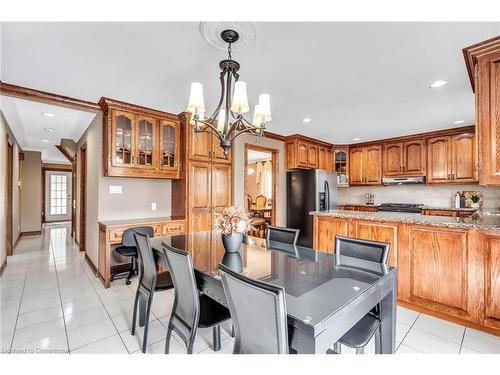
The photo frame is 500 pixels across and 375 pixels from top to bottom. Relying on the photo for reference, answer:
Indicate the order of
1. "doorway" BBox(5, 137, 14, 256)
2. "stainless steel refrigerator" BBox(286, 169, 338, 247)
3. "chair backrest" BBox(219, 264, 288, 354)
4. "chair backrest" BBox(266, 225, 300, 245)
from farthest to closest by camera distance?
"stainless steel refrigerator" BBox(286, 169, 338, 247)
"doorway" BBox(5, 137, 14, 256)
"chair backrest" BBox(266, 225, 300, 245)
"chair backrest" BBox(219, 264, 288, 354)

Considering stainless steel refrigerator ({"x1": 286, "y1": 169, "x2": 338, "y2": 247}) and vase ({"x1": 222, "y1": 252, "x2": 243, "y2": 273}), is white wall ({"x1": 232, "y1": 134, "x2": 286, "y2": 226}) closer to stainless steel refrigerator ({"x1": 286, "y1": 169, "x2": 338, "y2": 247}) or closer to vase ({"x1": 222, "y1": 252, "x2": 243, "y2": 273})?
stainless steel refrigerator ({"x1": 286, "y1": 169, "x2": 338, "y2": 247})

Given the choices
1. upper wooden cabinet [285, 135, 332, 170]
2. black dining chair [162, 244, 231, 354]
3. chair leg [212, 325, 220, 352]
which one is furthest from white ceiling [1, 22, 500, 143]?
chair leg [212, 325, 220, 352]

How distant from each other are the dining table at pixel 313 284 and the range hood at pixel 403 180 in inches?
155

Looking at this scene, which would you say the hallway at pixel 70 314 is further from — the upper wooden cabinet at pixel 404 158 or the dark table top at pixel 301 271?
the upper wooden cabinet at pixel 404 158

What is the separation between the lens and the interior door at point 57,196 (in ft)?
29.0

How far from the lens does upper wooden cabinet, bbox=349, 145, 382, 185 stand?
5.36m

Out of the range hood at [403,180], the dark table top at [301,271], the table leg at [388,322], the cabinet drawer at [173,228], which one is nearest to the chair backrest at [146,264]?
the dark table top at [301,271]

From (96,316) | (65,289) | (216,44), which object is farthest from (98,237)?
(216,44)

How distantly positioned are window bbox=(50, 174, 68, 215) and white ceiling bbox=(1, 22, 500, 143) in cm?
791

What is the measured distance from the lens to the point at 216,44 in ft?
5.92

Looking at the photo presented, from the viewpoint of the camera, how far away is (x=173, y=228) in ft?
11.5
